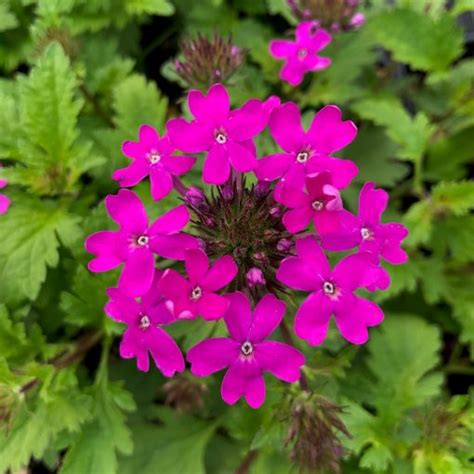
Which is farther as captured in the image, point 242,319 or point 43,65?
point 43,65

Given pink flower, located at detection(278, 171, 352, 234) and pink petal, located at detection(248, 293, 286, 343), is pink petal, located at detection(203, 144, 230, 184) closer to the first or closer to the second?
pink flower, located at detection(278, 171, 352, 234)

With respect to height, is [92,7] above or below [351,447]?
above

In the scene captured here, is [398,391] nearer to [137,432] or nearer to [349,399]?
[349,399]

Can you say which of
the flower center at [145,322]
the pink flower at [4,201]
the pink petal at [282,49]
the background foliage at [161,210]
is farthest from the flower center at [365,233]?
the pink flower at [4,201]

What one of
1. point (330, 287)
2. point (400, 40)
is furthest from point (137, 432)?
point (400, 40)

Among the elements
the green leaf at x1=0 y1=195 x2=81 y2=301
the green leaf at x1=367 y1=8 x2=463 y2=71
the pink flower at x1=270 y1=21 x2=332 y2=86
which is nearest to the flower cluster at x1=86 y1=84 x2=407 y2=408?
the green leaf at x1=0 y1=195 x2=81 y2=301

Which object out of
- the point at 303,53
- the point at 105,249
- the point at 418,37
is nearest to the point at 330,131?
the point at 105,249

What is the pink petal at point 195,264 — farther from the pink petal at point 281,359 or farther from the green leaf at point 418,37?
the green leaf at point 418,37

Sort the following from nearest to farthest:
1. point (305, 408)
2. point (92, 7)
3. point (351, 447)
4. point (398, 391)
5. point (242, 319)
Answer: point (242, 319)
point (305, 408)
point (351, 447)
point (398, 391)
point (92, 7)
